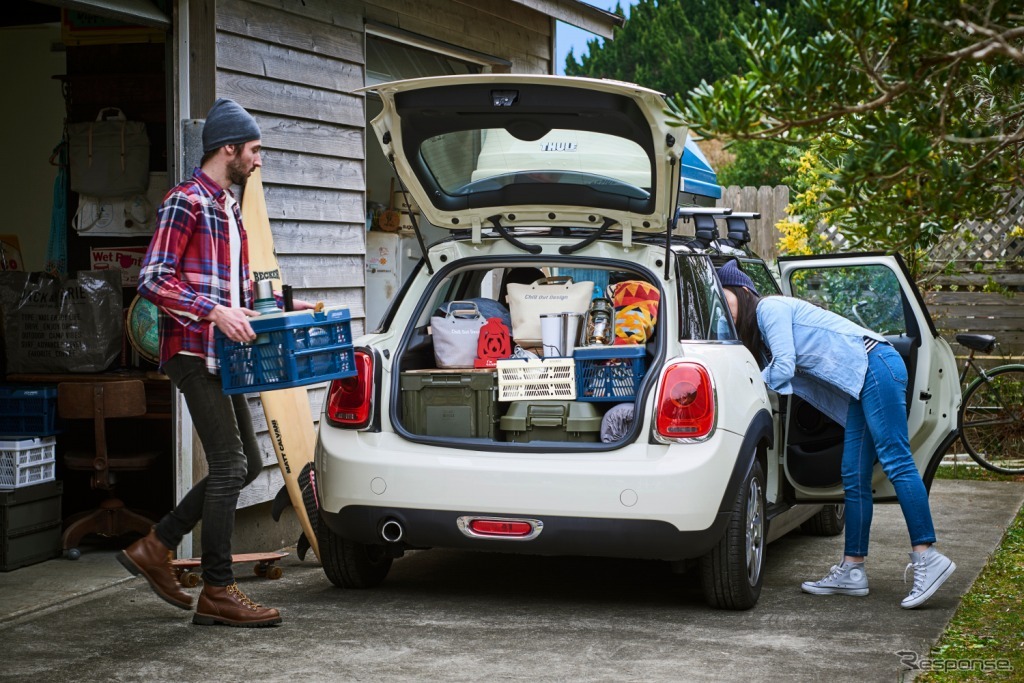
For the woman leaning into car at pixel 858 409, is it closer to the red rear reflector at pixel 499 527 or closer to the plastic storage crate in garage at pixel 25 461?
the red rear reflector at pixel 499 527

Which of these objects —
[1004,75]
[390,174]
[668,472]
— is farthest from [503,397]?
[390,174]

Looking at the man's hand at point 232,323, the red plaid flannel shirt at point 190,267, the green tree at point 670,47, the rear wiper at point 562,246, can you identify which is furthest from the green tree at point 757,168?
the man's hand at point 232,323

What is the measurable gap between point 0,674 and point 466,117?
10.2ft

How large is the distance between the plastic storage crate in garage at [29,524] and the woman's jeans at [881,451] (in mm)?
4102

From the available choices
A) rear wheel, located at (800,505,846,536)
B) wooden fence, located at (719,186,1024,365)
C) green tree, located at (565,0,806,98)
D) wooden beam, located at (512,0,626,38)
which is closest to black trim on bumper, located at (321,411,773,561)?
rear wheel, located at (800,505,846,536)

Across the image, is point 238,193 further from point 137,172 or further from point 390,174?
point 390,174

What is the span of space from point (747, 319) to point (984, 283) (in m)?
7.07

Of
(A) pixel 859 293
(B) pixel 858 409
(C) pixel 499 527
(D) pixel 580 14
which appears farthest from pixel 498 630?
(D) pixel 580 14

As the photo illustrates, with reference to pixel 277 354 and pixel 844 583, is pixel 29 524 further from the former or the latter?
pixel 844 583

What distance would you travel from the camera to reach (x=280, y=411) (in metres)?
7.10

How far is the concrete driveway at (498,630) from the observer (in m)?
5.09

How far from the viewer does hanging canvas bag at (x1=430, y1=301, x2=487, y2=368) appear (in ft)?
21.2

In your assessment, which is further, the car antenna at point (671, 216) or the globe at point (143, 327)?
the globe at point (143, 327)

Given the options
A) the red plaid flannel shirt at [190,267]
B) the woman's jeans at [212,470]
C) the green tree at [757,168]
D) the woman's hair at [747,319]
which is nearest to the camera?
the red plaid flannel shirt at [190,267]
